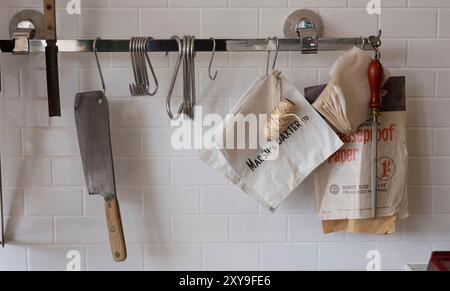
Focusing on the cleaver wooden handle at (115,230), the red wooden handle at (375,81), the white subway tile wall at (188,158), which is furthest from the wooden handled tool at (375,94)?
the cleaver wooden handle at (115,230)

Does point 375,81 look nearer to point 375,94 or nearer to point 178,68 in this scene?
point 375,94

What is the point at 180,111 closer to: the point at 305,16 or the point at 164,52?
the point at 164,52

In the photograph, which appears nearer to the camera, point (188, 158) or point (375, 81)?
point (375, 81)

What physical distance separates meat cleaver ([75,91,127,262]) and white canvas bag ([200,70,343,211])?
193mm

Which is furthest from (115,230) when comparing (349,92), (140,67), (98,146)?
(349,92)

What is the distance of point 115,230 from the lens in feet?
3.06

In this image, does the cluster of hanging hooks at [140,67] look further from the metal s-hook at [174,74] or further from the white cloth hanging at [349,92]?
the white cloth hanging at [349,92]

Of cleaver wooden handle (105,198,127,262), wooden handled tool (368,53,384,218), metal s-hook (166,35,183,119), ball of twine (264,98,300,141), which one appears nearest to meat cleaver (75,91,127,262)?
cleaver wooden handle (105,198,127,262)

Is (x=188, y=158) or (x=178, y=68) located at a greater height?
(x=178, y=68)

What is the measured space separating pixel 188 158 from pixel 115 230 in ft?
0.68

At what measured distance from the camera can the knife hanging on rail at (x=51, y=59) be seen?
0.89m

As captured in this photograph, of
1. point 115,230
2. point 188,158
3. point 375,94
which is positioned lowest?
point 115,230

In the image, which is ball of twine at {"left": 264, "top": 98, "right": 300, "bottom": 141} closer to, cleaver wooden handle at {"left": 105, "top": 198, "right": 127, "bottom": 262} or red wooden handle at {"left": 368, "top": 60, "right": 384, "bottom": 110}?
red wooden handle at {"left": 368, "top": 60, "right": 384, "bottom": 110}

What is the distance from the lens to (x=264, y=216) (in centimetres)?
100
